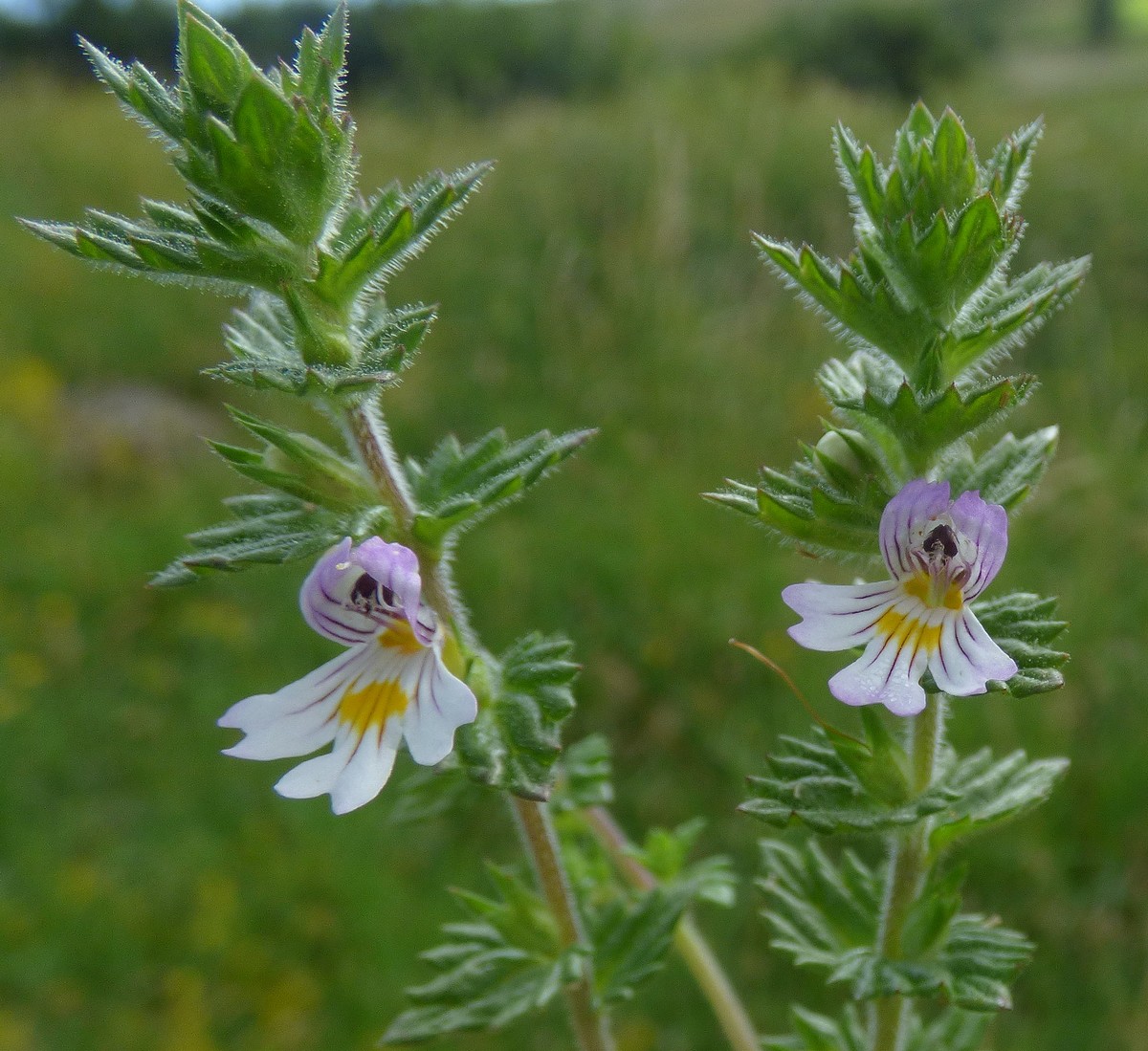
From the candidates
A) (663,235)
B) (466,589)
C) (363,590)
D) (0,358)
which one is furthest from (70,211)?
(363,590)

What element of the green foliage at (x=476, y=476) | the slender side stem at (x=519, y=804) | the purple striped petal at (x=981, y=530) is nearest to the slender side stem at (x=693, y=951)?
the slender side stem at (x=519, y=804)

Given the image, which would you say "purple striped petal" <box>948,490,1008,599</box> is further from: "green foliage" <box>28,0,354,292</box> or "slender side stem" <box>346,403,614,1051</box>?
"green foliage" <box>28,0,354,292</box>

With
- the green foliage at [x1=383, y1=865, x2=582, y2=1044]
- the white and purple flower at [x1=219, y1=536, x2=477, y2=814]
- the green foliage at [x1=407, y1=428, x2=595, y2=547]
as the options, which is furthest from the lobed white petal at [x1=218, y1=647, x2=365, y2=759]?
the green foliage at [x1=383, y1=865, x2=582, y2=1044]

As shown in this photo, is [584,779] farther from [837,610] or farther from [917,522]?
[917,522]

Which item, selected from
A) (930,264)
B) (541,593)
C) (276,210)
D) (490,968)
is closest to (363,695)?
(490,968)

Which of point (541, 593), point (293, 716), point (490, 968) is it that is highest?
point (541, 593)

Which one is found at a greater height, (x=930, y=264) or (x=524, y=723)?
(x=930, y=264)

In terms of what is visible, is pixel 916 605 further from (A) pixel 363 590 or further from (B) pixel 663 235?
(B) pixel 663 235
